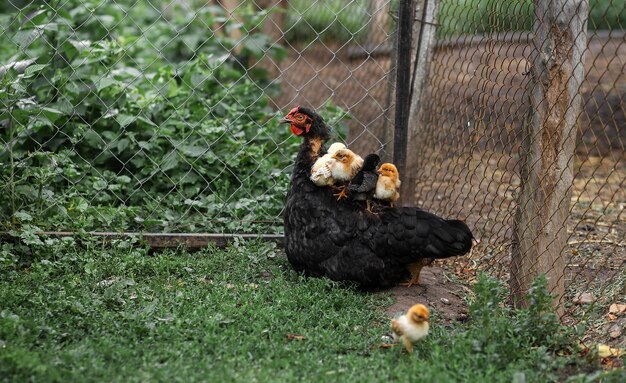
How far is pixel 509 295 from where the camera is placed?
4.45 m

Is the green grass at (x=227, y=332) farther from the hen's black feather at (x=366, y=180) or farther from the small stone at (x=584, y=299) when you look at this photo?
the hen's black feather at (x=366, y=180)

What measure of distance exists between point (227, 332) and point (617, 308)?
208 cm

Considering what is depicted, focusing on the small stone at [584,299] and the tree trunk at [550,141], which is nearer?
the tree trunk at [550,141]

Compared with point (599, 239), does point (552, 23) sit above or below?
above

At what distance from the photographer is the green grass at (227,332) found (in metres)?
3.42

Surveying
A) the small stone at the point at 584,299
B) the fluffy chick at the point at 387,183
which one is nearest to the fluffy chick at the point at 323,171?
the fluffy chick at the point at 387,183

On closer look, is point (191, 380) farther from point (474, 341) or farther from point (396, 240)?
point (396, 240)

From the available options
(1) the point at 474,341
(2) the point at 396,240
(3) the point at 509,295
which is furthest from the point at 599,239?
(1) the point at 474,341

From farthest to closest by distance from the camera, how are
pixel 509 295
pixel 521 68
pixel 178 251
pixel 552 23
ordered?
1. pixel 521 68
2. pixel 178 251
3. pixel 509 295
4. pixel 552 23

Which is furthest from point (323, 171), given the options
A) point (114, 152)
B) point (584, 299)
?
point (114, 152)

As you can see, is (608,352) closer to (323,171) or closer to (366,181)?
(366,181)

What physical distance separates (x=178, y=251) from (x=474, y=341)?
2.21 m

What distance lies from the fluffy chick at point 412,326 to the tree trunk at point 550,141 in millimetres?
811

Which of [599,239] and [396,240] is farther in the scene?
[599,239]
